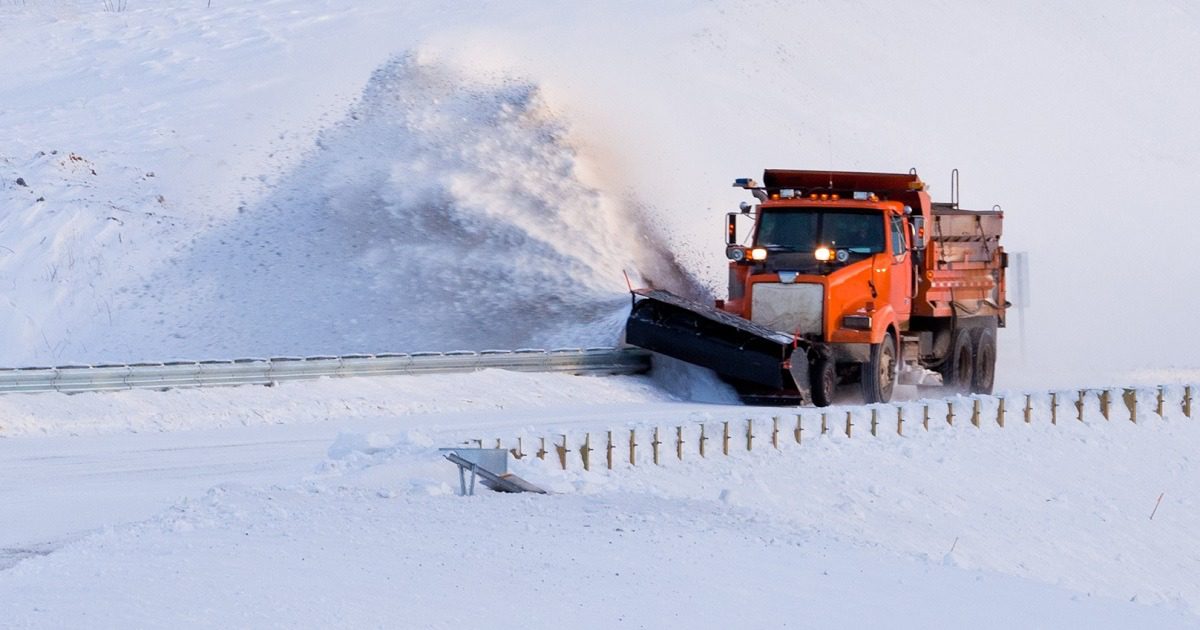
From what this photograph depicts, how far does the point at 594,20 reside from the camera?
40500mm

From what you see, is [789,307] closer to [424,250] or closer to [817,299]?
[817,299]

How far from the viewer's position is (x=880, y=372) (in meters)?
21.3

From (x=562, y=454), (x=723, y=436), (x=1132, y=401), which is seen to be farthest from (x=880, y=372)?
(x=562, y=454)

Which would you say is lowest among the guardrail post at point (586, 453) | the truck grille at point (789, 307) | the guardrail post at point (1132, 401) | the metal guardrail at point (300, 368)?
the guardrail post at point (1132, 401)

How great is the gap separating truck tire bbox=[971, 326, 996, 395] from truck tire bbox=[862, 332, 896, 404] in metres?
3.04

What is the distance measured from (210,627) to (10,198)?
23.3 metres

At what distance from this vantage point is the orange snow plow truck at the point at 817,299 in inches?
824

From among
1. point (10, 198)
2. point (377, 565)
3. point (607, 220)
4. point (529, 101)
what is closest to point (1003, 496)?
point (377, 565)

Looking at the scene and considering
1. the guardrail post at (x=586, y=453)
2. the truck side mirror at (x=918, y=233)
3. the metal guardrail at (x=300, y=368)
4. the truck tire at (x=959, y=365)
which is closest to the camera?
the guardrail post at (x=586, y=453)

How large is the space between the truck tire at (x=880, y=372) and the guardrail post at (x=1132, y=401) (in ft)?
8.79

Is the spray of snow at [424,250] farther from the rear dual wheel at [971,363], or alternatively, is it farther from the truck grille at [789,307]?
the rear dual wheel at [971,363]

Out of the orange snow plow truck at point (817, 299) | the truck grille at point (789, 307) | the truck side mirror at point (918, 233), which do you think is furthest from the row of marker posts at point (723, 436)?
the truck side mirror at point (918, 233)

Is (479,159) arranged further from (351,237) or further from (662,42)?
(662,42)

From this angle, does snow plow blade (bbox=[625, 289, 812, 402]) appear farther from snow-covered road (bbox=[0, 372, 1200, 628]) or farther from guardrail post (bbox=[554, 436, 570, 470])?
guardrail post (bbox=[554, 436, 570, 470])
